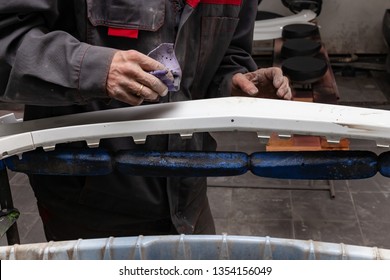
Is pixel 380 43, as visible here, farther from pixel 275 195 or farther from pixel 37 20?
pixel 37 20

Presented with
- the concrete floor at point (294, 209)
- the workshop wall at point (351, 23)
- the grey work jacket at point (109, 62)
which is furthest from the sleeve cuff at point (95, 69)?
the workshop wall at point (351, 23)

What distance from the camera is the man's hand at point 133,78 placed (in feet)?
2.28

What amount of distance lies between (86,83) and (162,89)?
0.38 feet

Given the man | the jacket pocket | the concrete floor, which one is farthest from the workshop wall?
the jacket pocket

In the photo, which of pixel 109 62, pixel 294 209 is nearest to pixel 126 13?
pixel 109 62

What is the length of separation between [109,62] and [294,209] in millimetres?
1663

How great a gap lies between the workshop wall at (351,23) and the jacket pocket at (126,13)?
9.79 ft

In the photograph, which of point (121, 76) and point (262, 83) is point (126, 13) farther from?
point (262, 83)

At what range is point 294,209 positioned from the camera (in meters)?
2.20

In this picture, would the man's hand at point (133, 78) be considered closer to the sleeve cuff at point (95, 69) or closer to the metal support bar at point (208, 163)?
the sleeve cuff at point (95, 69)

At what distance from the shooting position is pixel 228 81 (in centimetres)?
104

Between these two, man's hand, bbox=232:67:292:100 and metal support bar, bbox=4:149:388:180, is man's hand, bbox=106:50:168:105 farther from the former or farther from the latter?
man's hand, bbox=232:67:292:100

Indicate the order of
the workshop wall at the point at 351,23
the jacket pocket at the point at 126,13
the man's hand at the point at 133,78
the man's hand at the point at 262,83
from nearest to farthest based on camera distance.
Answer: the man's hand at the point at 133,78 < the jacket pocket at the point at 126,13 < the man's hand at the point at 262,83 < the workshop wall at the point at 351,23
